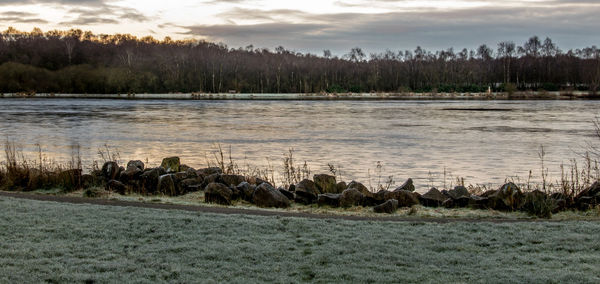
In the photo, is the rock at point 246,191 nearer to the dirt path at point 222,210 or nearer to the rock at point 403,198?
the dirt path at point 222,210

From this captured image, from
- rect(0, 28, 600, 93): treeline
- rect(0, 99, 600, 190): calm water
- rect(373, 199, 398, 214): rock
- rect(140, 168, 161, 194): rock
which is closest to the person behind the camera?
rect(373, 199, 398, 214): rock

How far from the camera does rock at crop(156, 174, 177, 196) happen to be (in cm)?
1205

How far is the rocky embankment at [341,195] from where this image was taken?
33.6ft

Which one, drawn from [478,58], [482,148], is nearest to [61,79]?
[478,58]

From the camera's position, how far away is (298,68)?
144m

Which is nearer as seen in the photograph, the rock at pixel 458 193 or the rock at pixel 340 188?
the rock at pixel 458 193

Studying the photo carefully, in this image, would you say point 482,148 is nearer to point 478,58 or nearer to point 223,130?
point 223,130

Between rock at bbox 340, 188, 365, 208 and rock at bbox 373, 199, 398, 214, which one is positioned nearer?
rock at bbox 373, 199, 398, 214

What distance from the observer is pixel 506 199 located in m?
10.3

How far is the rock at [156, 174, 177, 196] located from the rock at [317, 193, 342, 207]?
305cm

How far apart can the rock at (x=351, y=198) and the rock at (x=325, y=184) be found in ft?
2.72

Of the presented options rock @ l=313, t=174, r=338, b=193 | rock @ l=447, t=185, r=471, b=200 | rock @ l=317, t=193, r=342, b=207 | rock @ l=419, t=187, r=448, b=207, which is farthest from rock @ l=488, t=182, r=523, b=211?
rock @ l=313, t=174, r=338, b=193

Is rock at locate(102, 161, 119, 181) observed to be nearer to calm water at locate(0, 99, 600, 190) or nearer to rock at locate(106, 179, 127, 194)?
rock at locate(106, 179, 127, 194)

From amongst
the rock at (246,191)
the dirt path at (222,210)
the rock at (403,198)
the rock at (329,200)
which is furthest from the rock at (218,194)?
the rock at (403,198)
